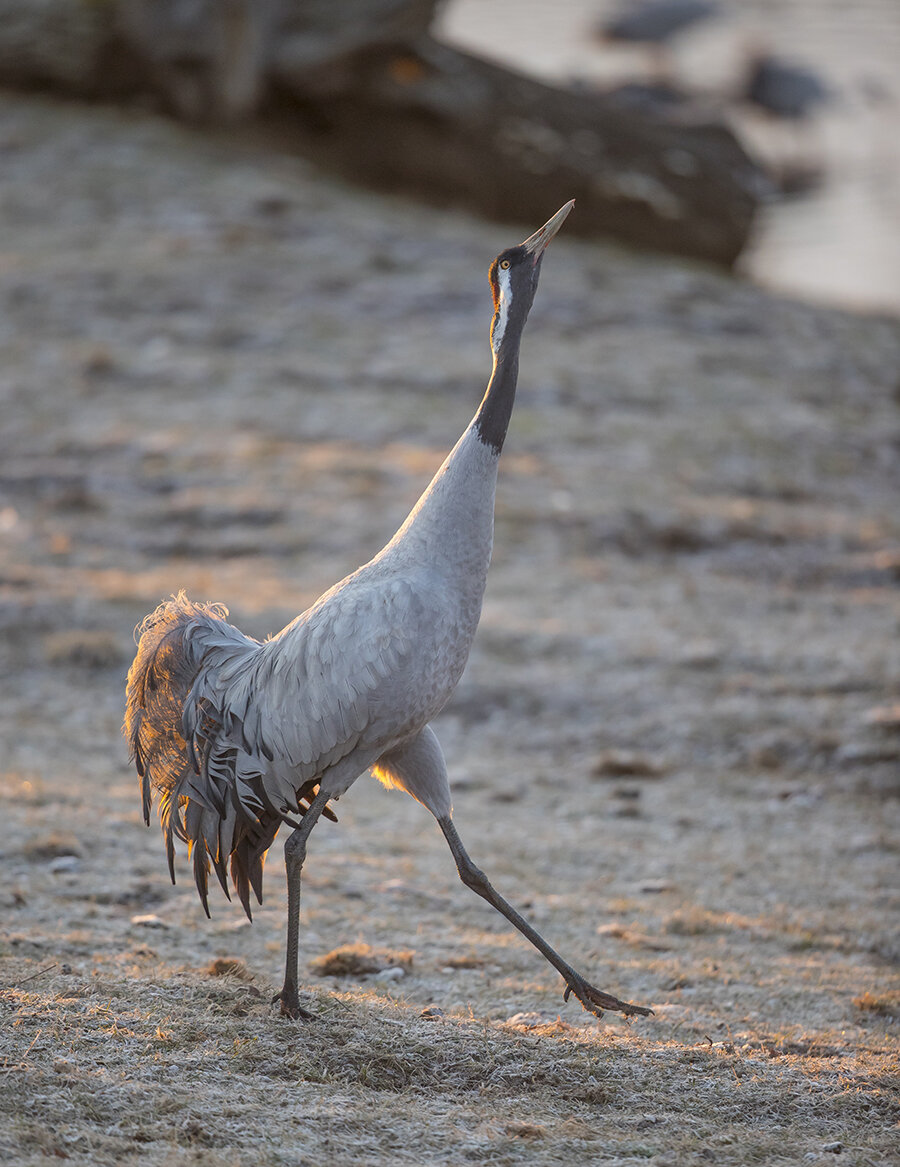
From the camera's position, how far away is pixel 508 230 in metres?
16.5

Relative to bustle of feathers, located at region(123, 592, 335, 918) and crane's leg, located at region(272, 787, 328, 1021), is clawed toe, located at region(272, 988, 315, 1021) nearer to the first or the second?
crane's leg, located at region(272, 787, 328, 1021)

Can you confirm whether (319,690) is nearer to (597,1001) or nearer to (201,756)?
(201,756)

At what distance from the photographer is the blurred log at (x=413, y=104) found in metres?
16.6

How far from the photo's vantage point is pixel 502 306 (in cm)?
464

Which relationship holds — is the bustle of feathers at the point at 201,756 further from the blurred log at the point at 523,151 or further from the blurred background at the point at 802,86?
the blurred background at the point at 802,86

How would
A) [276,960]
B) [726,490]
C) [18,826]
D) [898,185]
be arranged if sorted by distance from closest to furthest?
[276,960] < [18,826] < [726,490] < [898,185]

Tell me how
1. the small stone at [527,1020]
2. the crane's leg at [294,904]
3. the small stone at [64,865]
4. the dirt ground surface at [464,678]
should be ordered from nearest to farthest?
the dirt ground surface at [464,678] → the crane's leg at [294,904] → the small stone at [527,1020] → the small stone at [64,865]

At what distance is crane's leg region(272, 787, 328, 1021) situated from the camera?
4273mm

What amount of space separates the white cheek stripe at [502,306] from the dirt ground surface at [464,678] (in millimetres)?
2373

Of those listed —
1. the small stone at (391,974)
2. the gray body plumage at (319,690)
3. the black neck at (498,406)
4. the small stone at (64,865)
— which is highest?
the black neck at (498,406)

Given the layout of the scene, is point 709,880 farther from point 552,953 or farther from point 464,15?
point 464,15

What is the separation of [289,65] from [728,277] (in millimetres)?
6295

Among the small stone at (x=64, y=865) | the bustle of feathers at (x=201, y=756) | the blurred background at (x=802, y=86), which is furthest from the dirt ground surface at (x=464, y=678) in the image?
the blurred background at (x=802, y=86)

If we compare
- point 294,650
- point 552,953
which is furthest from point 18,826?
point 552,953
